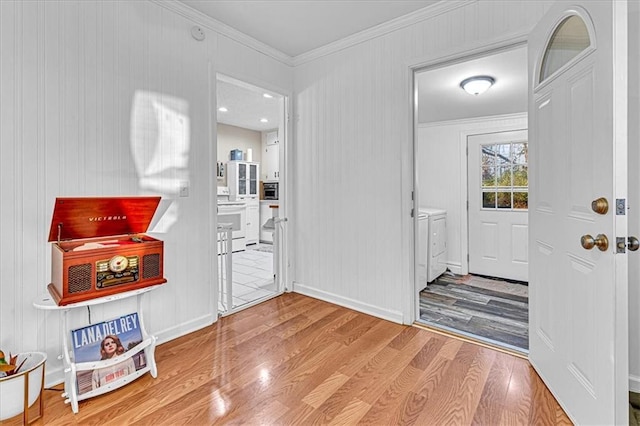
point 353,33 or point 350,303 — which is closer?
point 353,33

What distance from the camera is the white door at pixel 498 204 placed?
4.32 metres

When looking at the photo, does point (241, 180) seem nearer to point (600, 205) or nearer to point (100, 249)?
point (100, 249)

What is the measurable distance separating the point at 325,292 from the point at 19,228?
2469 millimetres

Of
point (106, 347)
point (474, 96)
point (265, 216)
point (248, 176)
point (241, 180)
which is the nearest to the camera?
point (106, 347)

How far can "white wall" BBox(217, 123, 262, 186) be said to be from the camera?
6.82m

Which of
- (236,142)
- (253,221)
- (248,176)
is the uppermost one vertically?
(236,142)

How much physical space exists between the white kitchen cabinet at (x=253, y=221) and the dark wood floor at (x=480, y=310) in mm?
4108

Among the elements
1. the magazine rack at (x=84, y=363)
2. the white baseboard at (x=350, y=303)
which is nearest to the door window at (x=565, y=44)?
the white baseboard at (x=350, y=303)

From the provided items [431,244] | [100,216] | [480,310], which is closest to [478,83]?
[431,244]

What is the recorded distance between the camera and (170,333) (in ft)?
8.16

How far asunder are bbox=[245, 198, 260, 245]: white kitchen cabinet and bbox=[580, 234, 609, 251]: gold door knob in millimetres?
6136

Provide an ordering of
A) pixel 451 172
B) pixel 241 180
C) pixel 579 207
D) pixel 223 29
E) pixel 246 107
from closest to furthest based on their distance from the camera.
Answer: pixel 579 207 < pixel 223 29 < pixel 451 172 < pixel 246 107 < pixel 241 180

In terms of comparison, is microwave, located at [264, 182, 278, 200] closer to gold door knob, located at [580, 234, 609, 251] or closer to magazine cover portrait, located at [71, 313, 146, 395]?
magazine cover portrait, located at [71, 313, 146, 395]

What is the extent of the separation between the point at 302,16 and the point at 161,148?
62.7 inches
